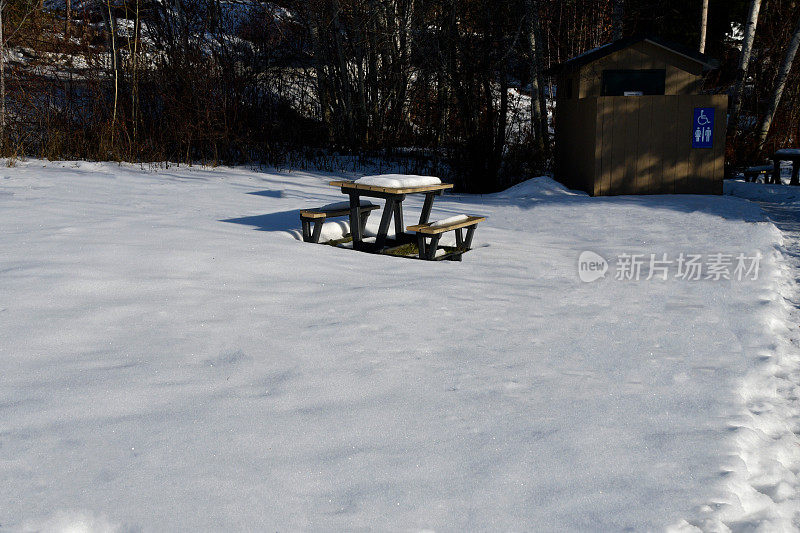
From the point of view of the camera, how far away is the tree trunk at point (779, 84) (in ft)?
46.8

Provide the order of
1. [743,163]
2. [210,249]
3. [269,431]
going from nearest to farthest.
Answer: [269,431]
[210,249]
[743,163]

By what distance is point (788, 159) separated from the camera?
12.3 meters

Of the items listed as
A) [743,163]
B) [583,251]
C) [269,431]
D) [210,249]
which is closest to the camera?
[269,431]

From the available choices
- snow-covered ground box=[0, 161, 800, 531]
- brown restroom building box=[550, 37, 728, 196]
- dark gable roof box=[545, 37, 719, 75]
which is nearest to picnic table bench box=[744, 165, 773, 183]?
brown restroom building box=[550, 37, 728, 196]

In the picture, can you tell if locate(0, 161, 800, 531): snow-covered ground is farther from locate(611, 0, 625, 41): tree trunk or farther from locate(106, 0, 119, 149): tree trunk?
locate(611, 0, 625, 41): tree trunk

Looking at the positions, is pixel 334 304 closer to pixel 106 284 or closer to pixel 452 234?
pixel 106 284

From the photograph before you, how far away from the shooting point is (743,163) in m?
15.0

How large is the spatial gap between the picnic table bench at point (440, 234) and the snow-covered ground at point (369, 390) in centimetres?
37

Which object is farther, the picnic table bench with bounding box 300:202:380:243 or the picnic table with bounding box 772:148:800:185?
the picnic table with bounding box 772:148:800:185

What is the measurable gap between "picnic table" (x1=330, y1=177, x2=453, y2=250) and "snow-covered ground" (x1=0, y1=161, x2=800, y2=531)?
0.60 meters

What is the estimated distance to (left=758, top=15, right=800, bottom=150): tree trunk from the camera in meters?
14.3

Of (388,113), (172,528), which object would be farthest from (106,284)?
(388,113)

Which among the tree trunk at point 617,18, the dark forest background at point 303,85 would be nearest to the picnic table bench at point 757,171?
the dark forest background at point 303,85

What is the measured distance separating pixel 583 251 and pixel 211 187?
5.34 m
